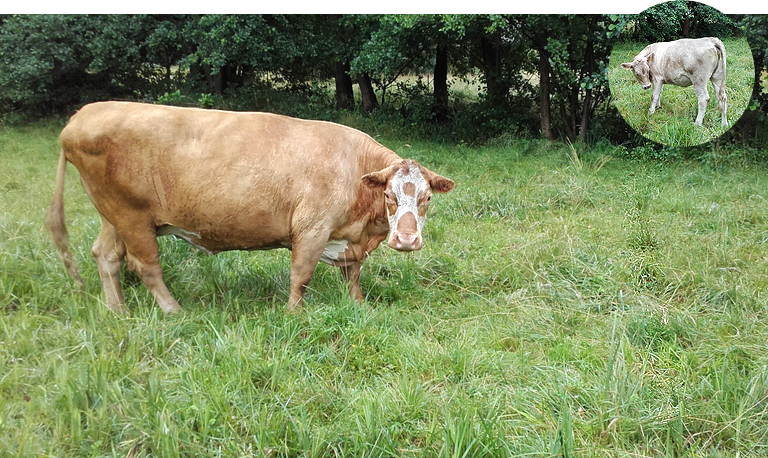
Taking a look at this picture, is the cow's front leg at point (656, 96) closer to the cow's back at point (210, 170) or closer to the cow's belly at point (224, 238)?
the cow's back at point (210, 170)

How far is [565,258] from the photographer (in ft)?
16.8

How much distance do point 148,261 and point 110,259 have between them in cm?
43

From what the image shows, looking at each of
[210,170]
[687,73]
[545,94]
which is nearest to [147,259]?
[210,170]

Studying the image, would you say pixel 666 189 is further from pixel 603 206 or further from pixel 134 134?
pixel 134 134

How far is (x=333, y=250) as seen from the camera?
4.54 m

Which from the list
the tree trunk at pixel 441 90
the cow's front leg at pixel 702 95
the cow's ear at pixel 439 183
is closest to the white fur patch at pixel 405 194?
the cow's ear at pixel 439 183

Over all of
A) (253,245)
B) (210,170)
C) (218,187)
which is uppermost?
(210,170)

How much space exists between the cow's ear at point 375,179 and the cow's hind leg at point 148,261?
5.34 feet

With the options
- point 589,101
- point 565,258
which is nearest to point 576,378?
point 565,258

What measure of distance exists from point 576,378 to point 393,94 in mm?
10689

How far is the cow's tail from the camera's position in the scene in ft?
13.5

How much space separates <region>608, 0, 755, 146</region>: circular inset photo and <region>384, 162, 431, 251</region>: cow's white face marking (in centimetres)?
346

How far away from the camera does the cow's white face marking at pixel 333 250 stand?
448 cm

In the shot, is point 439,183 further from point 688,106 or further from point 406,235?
point 688,106
